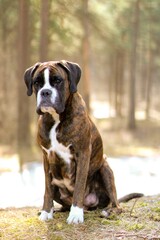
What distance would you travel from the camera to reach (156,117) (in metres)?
29.3

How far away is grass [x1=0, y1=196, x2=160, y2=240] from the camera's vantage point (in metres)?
4.11

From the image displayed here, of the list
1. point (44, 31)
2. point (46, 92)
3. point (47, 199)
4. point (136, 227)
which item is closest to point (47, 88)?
point (46, 92)

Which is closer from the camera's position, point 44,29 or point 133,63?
point 44,29

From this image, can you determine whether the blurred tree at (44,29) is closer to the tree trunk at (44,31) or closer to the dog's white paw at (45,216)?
the tree trunk at (44,31)

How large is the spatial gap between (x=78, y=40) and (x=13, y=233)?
1812 centimetres

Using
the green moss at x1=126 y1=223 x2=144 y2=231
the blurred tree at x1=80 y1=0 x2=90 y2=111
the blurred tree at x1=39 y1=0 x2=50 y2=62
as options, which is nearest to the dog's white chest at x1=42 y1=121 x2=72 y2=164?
Answer: the green moss at x1=126 y1=223 x2=144 y2=231

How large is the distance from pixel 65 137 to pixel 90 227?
1036 mm

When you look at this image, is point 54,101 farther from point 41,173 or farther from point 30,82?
point 41,173

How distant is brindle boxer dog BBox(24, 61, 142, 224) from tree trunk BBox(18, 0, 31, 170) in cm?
990

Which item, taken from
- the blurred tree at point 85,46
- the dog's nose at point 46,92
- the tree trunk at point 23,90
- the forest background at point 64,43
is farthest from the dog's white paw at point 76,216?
the blurred tree at point 85,46

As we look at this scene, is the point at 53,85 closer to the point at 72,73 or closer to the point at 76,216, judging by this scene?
the point at 72,73

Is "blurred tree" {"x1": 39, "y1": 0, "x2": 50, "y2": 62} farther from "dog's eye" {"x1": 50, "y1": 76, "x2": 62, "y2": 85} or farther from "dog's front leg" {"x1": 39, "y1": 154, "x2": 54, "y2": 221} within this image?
"dog's eye" {"x1": 50, "y1": 76, "x2": 62, "y2": 85}

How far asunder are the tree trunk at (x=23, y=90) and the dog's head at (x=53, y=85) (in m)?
10.5

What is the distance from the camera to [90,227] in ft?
14.4
